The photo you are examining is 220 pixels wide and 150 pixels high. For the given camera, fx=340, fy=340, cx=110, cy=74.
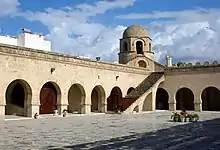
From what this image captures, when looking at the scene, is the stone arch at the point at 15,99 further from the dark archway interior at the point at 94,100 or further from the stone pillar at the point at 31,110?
the dark archway interior at the point at 94,100

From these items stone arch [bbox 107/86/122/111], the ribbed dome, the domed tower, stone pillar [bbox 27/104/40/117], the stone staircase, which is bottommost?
stone pillar [bbox 27/104/40/117]

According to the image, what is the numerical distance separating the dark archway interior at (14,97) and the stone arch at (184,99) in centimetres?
1838

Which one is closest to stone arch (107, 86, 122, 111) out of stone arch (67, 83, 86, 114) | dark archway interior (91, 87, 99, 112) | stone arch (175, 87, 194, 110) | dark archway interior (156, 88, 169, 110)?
dark archway interior (91, 87, 99, 112)

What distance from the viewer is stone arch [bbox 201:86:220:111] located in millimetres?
37688

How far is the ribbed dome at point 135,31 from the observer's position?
125 feet

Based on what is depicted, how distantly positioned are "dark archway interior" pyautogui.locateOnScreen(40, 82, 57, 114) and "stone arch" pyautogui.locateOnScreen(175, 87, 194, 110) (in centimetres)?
1598

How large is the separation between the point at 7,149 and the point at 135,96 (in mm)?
22980

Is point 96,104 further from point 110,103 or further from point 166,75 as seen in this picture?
point 166,75

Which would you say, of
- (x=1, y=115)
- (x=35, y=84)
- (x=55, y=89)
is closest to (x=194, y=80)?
(x=55, y=89)

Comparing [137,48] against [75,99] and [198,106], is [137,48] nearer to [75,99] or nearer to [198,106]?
[198,106]

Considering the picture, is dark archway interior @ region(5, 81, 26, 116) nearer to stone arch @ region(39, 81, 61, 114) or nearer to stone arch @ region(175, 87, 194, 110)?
stone arch @ region(39, 81, 61, 114)

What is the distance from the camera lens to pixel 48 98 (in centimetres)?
2720

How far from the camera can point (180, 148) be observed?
31.5 feet

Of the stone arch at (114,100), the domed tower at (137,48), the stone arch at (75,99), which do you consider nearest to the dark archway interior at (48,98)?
the stone arch at (75,99)
